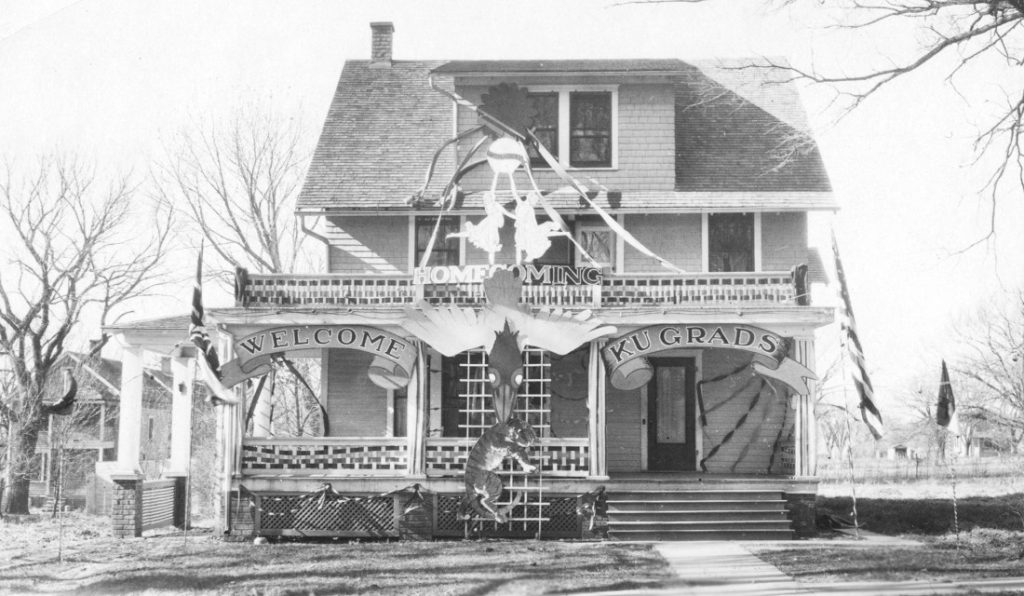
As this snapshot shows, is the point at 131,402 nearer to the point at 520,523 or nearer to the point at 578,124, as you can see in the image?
the point at 520,523

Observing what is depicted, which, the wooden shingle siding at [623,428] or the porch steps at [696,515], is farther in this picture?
the wooden shingle siding at [623,428]

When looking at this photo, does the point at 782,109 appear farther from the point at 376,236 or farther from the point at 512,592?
the point at 512,592

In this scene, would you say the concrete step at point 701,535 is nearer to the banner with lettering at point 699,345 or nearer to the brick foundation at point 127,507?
the banner with lettering at point 699,345

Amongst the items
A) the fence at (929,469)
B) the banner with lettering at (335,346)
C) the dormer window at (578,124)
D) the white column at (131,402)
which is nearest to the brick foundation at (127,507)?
the white column at (131,402)

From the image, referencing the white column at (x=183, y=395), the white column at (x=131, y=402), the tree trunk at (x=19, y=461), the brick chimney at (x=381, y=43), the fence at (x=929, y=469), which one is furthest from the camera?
the tree trunk at (x=19, y=461)

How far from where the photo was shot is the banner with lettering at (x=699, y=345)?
15359mm

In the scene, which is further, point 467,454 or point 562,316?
point 467,454

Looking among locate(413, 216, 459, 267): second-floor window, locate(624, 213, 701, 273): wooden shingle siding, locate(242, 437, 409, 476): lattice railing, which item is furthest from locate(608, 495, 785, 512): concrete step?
locate(413, 216, 459, 267): second-floor window

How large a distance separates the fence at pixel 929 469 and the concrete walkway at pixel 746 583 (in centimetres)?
845

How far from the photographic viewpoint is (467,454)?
50.7 feet

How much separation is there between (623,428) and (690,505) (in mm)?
3041

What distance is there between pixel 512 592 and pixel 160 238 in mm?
17740

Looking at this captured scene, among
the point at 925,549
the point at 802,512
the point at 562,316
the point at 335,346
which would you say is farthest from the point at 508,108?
the point at 925,549

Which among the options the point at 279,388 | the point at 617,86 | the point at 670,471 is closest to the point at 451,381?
the point at 670,471
